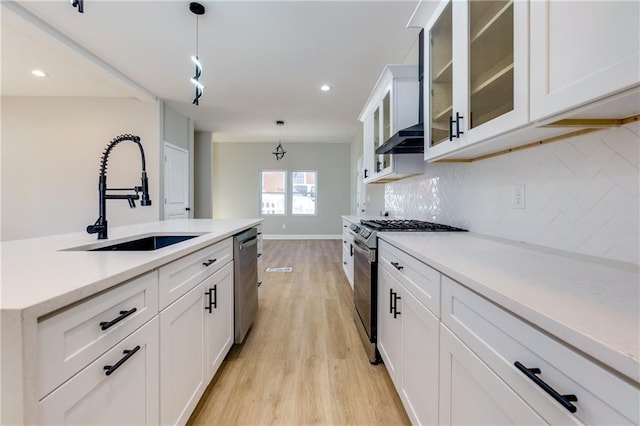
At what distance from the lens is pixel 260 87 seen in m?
4.06

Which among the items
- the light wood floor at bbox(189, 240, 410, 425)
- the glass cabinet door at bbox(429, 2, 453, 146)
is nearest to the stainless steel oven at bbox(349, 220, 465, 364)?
the light wood floor at bbox(189, 240, 410, 425)

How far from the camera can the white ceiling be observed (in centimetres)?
242

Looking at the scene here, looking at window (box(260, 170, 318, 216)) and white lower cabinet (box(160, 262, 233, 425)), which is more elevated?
window (box(260, 170, 318, 216))

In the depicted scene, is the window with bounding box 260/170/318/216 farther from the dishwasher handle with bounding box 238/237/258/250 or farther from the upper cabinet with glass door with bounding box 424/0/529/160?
the upper cabinet with glass door with bounding box 424/0/529/160

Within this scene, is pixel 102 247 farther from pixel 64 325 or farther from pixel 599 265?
pixel 599 265

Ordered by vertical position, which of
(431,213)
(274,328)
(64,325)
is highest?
(431,213)

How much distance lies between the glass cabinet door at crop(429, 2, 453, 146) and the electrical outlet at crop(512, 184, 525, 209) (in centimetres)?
44

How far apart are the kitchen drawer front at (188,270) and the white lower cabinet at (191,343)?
0.12ft

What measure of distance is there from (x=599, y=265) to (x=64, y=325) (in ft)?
5.06

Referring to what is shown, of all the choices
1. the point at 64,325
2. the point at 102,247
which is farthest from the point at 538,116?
the point at 102,247

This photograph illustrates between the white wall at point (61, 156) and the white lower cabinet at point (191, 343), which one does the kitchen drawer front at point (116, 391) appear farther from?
the white wall at point (61, 156)

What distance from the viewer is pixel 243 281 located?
6.90 feet

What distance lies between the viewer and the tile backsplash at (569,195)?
0.93 metres

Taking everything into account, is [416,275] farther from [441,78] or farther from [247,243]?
[247,243]
